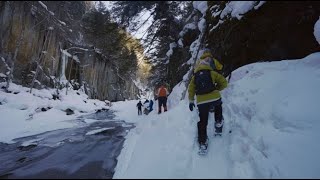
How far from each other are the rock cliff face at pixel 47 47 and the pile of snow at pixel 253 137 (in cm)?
1876

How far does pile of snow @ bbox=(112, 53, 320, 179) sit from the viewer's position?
15.0 ft

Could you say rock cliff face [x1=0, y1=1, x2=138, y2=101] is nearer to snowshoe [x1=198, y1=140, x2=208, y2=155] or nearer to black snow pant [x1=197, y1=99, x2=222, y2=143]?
black snow pant [x1=197, y1=99, x2=222, y2=143]

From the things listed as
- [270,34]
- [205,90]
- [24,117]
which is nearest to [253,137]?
[205,90]

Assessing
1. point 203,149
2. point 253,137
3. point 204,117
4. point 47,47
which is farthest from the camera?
point 47,47

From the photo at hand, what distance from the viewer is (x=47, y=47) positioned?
90.4ft

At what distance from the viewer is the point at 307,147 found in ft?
17.0

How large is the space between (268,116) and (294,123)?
60 centimetres

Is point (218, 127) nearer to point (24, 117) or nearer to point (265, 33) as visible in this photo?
point (265, 33)

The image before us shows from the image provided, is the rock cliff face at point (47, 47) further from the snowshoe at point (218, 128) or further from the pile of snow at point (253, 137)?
the snowshoe at point (218, 128)

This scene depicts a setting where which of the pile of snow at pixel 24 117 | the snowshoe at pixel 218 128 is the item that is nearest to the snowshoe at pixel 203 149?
the snowshoe at pixel 218 128

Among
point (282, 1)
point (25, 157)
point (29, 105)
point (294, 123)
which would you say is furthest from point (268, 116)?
point (29, 105)

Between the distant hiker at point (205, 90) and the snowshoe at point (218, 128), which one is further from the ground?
the distant hiker at point (205, 90)

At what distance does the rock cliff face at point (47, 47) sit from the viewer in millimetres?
22891

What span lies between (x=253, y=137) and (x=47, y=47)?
83.9 feet
